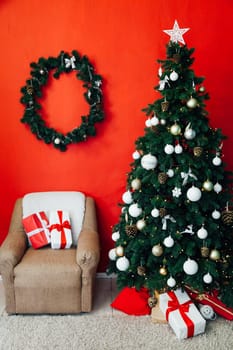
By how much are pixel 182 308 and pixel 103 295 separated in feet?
2.53

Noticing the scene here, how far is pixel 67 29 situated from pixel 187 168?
1682mm

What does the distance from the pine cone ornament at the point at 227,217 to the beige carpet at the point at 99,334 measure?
79cm

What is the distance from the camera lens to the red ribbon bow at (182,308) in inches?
96.5

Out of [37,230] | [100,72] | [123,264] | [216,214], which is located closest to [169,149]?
[216,214]

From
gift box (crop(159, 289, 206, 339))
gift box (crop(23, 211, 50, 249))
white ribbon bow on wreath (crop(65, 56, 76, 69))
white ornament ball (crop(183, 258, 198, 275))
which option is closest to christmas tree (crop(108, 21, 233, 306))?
white ornament ball (crop(183, 258, 198, 275))

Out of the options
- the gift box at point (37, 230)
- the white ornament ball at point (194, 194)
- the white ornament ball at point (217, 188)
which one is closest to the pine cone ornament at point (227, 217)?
the white ornament ball at point (217, 188)

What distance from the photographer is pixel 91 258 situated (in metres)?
2.63

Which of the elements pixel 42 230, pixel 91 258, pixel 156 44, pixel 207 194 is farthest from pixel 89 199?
pixel 156 44

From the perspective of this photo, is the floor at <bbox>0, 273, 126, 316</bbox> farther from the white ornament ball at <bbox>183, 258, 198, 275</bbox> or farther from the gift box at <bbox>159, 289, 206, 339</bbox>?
the white ornament ball at <bbox>183, 258, 198, 275</bbox>

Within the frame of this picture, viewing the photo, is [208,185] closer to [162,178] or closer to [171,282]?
[162,178]

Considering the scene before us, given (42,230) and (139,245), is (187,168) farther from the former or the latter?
(42,230)

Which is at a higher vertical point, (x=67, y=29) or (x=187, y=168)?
(x=67, y=29)

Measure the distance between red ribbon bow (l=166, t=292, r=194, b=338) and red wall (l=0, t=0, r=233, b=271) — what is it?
108 centimetres

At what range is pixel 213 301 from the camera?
272cm
